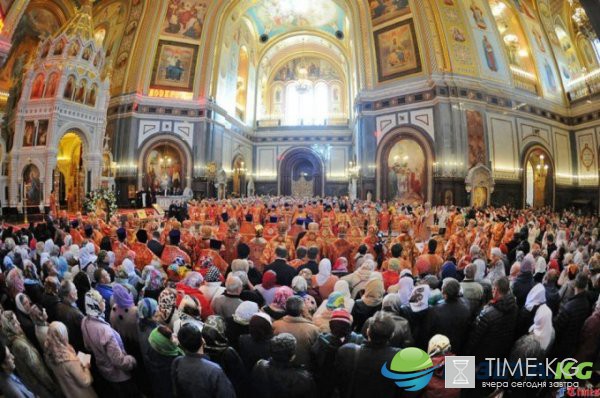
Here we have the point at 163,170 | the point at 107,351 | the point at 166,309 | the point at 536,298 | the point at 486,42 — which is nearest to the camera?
the point at 107,351

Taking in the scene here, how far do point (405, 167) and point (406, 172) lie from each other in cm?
35

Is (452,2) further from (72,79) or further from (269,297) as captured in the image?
(269,297)

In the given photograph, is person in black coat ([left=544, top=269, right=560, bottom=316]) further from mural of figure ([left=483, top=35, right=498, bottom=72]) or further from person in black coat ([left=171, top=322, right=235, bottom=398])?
mural of figure ([left=483, top=35, right=498, bottom=72])

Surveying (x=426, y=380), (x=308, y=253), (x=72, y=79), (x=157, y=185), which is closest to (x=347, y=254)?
(x=308, y=253)

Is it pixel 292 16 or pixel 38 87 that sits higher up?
pixel 292 16

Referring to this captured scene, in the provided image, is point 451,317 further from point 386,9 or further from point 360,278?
point 386,9

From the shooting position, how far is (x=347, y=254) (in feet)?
26.3

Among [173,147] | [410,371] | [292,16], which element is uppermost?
[292,16]

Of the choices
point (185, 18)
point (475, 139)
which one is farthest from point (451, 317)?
point (185, 18)

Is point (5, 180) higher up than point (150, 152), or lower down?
lower down

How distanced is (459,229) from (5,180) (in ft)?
71.4

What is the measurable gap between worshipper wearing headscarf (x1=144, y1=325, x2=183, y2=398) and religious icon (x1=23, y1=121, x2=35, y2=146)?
2087 centimetres

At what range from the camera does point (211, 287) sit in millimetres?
4195

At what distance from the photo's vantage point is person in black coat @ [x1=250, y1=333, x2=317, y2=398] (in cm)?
244
